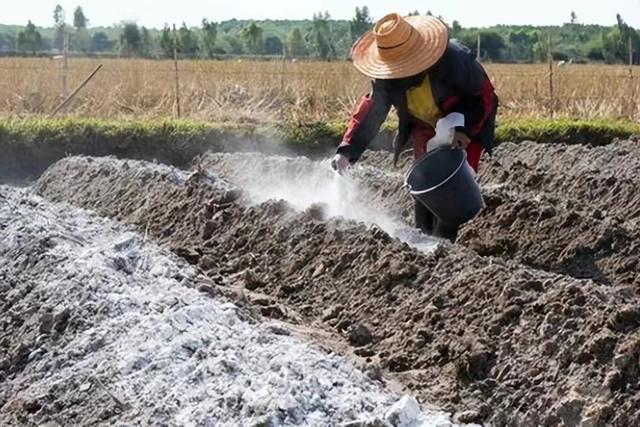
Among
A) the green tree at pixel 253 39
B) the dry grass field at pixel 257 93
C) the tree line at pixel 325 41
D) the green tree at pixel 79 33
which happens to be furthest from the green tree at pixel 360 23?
the green tree at pixel 79 33

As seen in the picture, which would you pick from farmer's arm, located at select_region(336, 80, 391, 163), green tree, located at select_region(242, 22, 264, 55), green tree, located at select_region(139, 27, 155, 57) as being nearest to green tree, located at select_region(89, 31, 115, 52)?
green tree, located at select_region(139, 27, 155, 57)

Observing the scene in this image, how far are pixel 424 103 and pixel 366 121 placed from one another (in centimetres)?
38

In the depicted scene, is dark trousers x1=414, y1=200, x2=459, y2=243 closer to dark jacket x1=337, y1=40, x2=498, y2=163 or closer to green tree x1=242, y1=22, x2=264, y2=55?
dark jacket x1=337, y1=40, x2=498, y2=163

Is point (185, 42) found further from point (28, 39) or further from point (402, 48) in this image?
point (402, 48)

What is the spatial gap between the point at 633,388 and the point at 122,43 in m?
43.9

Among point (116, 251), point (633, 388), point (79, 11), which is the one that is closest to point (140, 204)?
point (116, 251)

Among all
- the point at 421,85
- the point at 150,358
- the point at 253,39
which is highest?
the point at 421,85

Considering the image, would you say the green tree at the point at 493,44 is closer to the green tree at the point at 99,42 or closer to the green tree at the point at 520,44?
the green tree at the point at 520,44

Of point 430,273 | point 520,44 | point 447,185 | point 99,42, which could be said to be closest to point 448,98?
point 447,185

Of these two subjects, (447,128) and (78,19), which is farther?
(78,19)

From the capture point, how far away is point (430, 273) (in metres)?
5.99

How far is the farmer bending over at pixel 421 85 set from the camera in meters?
7.06

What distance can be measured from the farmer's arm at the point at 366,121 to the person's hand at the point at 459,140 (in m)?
0.51

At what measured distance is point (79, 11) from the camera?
6531 centimetres
